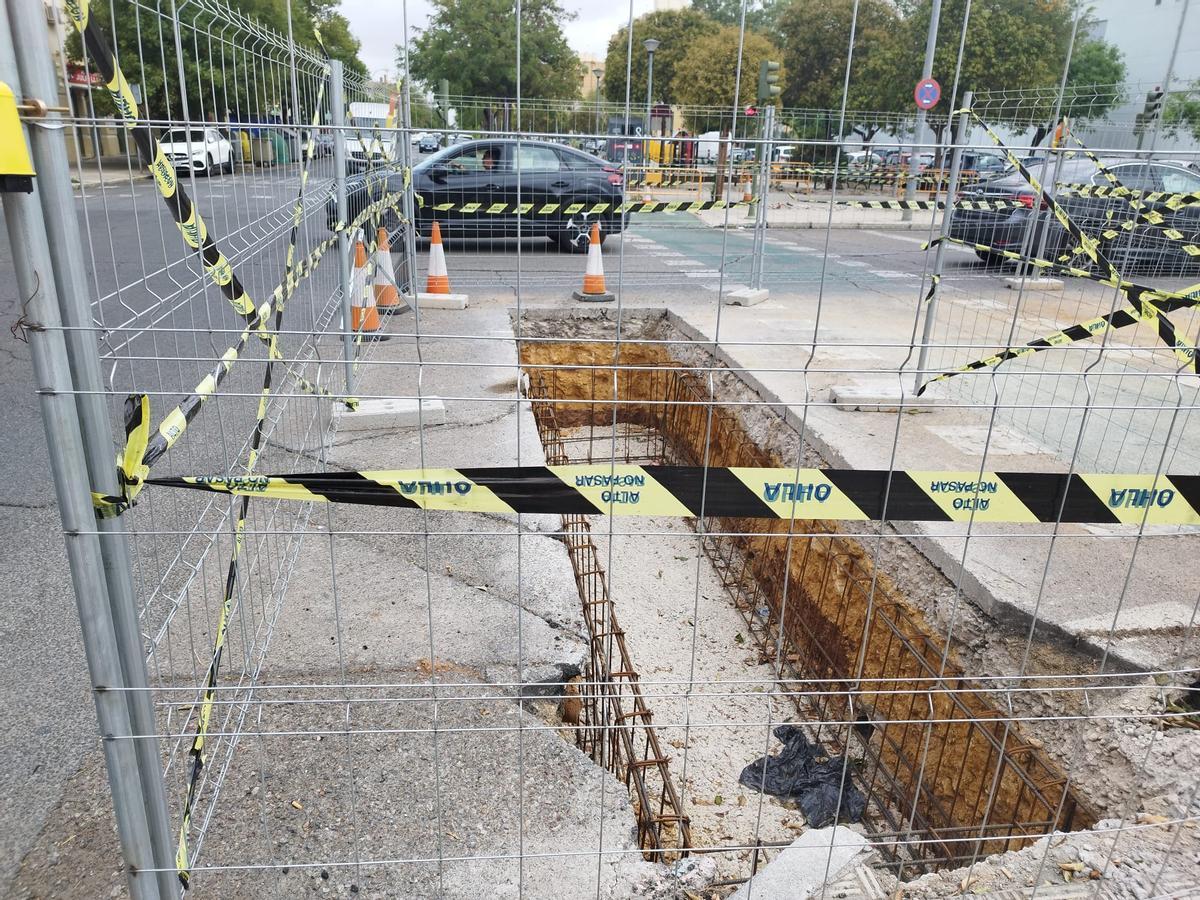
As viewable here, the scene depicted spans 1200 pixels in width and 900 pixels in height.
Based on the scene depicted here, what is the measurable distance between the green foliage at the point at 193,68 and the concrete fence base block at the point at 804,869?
288cm

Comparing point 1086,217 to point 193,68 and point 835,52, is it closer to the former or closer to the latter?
point 193,68

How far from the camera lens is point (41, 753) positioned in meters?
2.95

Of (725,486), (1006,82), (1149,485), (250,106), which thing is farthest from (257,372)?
(1006,82)

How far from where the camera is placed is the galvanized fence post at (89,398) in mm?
1712

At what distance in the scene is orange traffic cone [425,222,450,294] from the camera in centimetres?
920

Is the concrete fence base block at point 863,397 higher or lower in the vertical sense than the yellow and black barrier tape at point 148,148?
lower

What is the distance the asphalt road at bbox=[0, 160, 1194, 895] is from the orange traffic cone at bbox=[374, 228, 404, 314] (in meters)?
0.76

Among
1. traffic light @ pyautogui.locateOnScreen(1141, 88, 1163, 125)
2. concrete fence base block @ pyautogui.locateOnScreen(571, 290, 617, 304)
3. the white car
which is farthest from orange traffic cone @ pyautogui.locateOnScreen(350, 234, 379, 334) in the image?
traffic light @ pyautogui.locateOnScreen(1141, 88, 1163, 125)

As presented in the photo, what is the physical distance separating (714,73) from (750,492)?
20.0m

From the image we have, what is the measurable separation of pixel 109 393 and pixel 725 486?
144 centimetres

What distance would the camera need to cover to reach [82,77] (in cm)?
269

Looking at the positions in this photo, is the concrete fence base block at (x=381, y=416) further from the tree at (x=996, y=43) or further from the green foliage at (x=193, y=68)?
the tree at (x=996, y=43)


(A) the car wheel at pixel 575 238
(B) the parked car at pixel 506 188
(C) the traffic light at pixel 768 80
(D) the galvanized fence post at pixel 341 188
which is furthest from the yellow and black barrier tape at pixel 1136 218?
(A) the car wheel at pixel 575 238

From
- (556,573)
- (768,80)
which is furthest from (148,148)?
(768,80)
